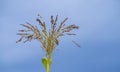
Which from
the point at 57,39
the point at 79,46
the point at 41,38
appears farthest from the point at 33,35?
the point at 79,46

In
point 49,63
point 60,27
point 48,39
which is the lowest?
point 49,63

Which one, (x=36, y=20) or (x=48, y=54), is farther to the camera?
(x=36, y=20)

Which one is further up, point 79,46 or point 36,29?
point 36,29

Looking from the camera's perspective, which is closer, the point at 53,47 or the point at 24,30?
the point at 53,47

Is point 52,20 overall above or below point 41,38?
above

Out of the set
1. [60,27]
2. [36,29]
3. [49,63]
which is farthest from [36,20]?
[49,63]

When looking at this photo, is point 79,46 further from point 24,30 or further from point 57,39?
point 24,30

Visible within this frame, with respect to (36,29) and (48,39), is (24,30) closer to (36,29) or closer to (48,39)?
(36,29)
